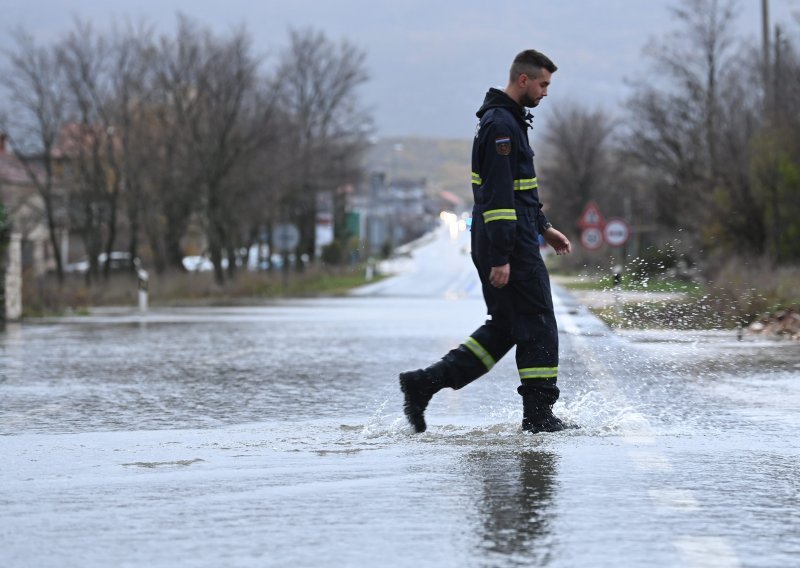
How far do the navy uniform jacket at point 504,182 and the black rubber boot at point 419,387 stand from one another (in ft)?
2.24

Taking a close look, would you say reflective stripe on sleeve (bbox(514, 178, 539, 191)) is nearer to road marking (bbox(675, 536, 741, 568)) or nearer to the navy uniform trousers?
the navy uniform trousers

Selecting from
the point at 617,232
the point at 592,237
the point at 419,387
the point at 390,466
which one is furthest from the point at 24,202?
the point at 390,466

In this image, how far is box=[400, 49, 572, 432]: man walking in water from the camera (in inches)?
345

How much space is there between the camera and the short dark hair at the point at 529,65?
9055 mm

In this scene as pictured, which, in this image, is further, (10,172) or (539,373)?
(10,172)

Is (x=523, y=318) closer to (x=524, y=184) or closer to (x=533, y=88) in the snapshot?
(x=524, y=184)

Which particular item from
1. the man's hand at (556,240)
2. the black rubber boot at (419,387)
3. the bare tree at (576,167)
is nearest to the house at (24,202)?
the bare tree at (576,167)

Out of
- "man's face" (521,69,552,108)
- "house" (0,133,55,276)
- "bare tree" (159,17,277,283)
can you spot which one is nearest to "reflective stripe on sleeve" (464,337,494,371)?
"man's face" (521,69,552,108)

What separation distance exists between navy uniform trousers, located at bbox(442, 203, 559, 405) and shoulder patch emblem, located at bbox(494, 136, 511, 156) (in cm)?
33

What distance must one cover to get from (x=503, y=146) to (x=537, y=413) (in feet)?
4.70

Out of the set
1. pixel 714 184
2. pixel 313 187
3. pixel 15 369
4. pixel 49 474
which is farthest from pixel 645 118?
pixel 49 474

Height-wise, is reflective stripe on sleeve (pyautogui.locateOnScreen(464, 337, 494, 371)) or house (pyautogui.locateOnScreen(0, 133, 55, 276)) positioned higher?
house (pyautogui.locateOnScreen(0, 133, 55, 276))

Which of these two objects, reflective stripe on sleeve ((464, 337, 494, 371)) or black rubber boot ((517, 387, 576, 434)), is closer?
black rubber boot ((517, 387, 576, 434))

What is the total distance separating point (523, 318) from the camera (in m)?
Answer: 8.96
